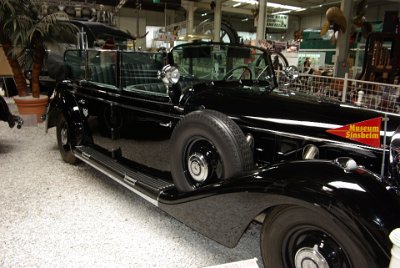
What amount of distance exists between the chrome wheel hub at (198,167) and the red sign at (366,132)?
2.80ft

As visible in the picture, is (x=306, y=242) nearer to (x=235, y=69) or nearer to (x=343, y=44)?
(x=235, y=69)

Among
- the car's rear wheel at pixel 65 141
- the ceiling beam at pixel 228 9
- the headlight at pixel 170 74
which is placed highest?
the ceiling beam at pixel 228 9

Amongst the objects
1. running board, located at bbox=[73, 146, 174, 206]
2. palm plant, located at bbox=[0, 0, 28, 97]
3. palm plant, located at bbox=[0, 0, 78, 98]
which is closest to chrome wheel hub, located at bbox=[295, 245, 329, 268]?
running board, located at bbox=[73, 146, 174, 206]

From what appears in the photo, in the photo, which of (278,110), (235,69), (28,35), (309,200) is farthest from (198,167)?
(28,35)

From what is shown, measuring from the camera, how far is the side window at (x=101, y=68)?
10.6ft

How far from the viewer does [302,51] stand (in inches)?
605

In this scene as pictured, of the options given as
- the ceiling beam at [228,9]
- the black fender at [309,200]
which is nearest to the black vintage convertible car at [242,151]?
the black fender at [309,200]

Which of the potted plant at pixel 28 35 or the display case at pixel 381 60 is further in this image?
the display case at pixel 381 60

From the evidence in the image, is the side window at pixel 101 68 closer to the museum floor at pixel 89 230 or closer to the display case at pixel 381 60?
the museum floor at pixel 89 230

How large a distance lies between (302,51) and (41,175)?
1406 cm

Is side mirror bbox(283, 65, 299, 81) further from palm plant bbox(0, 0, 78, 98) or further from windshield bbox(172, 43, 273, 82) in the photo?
palm plant bbox(0, 0, 78, 98)

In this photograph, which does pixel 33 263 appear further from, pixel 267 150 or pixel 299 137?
pixel 299 137

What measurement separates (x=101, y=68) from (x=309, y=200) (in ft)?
8.95

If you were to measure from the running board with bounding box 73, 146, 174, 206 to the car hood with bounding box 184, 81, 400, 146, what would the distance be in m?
0.66
